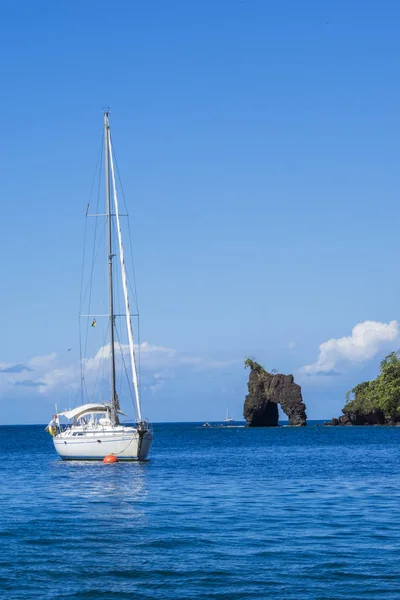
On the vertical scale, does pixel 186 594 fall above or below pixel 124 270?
below

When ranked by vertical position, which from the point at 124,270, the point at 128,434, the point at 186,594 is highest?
the point at 124,270

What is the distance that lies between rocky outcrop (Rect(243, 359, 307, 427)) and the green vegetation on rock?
13.4 m

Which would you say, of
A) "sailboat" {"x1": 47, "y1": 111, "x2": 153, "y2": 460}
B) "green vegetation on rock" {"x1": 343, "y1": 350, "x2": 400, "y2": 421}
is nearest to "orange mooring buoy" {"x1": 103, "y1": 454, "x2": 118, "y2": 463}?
"sailboat" {"x1": 47, "y1": 111, "x2": 153, "y2": 460}

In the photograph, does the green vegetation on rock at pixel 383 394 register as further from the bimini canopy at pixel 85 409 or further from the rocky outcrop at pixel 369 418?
the bimini canopy at pixel 85 409

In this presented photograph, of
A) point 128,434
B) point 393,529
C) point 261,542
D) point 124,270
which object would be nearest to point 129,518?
point 261,542

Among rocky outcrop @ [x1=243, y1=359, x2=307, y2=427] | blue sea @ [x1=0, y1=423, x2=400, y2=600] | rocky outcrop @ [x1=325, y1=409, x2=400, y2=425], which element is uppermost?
rocky outcrop @ [x1=243, y1=359, x2=307, y2=427]

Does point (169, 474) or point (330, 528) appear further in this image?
point (169, 474)

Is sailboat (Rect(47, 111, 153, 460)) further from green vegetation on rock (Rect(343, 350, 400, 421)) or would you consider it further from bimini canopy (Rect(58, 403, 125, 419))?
green vegetation on rock (Rect(343, 350, 400, 421))

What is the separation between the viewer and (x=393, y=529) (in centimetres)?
3284

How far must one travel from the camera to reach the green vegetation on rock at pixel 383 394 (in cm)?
16562

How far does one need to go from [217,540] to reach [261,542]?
65.2 inches

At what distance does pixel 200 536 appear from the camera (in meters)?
32.0

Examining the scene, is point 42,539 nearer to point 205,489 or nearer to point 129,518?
point 129,518

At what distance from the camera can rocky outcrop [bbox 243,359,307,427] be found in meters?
190
